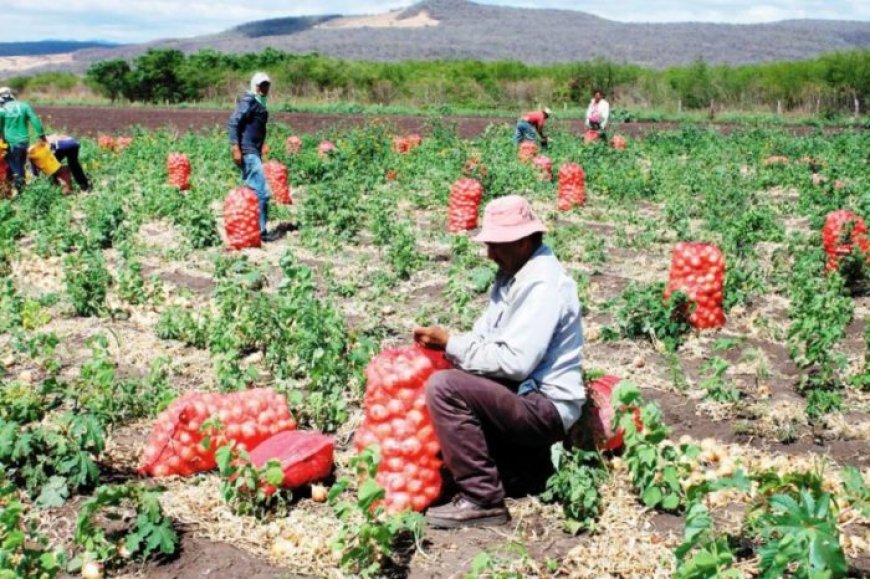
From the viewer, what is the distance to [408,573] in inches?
150

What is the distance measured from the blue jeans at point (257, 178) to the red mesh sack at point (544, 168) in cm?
518

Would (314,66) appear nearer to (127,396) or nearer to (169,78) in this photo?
(169,78)

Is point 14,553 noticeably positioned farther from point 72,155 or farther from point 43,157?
point 72,155

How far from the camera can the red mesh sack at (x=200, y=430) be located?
4.63 meters

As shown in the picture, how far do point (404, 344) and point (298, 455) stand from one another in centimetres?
244

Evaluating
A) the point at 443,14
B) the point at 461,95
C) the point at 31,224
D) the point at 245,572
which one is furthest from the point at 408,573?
the point at 443,14

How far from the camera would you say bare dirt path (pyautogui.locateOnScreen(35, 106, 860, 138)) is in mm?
26734

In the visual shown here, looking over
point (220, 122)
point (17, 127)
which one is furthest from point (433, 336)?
point (220, 122)

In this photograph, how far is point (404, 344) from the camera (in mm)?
6801

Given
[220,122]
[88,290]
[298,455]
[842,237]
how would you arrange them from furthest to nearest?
[220,122] < [842,237] < [88,290] < [298,455]

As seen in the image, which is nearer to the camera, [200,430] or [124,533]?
[124,533]

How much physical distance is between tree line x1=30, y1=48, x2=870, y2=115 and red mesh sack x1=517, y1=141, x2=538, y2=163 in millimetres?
22832

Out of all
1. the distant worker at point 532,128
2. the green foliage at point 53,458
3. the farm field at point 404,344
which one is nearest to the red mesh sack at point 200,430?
the farm field at point 404,344

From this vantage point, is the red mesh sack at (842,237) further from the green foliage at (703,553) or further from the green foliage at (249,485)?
the green foliage at (249,485)
